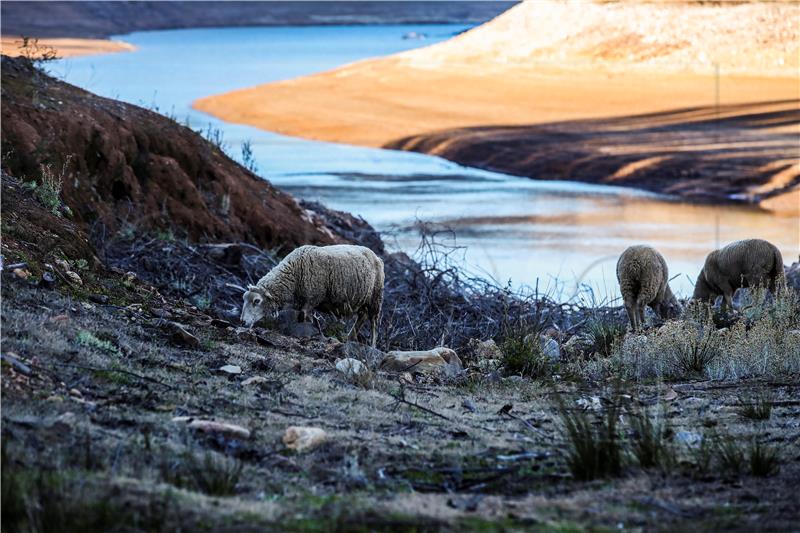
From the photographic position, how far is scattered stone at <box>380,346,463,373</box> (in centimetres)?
1065

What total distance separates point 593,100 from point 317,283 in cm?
3946

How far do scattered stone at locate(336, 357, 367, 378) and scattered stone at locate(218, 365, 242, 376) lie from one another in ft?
3.26

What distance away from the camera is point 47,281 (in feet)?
31.9

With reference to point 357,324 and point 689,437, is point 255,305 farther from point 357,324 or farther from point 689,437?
point 689,437

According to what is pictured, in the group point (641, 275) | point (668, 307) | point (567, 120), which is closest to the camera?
point (641, 275)

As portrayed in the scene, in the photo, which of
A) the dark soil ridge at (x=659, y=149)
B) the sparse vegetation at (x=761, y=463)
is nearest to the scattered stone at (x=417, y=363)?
the sparse vegetation at (x=761, y=463)

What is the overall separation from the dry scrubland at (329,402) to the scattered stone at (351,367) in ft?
0.58

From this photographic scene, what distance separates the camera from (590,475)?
6430mm

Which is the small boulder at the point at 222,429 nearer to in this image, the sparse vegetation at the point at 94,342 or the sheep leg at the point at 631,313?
the sparse vegetation at the point at 94,342

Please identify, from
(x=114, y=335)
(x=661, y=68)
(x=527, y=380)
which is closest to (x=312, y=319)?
(x=527, y=380)

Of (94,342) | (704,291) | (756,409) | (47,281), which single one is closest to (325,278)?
(47,281)

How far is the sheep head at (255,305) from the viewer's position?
1145 cm

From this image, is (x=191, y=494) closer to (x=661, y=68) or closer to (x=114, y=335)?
(x=114, y=335)

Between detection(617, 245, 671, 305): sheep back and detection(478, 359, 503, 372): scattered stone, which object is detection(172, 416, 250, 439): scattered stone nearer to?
detection(478, 359, 503, 372): scattered stone
